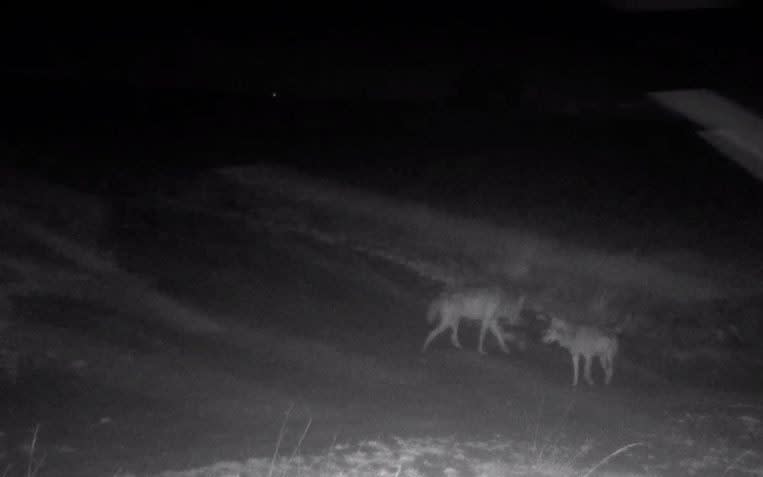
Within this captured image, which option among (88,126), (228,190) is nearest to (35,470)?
(228,190)

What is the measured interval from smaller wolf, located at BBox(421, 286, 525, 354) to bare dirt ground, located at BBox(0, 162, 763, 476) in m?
0.20

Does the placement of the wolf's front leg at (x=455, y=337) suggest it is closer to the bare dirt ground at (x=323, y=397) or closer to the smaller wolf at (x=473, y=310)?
the smaller wolf at (x=473, y=310)

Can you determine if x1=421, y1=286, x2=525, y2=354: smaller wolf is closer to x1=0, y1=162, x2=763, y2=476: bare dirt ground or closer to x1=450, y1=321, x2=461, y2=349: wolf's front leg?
x1=450, y1=321, x2=461, y2=349: wolf's front leg

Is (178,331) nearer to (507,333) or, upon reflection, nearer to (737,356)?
(507,333)

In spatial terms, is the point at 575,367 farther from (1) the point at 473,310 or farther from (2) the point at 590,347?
(1) the point at 473,310

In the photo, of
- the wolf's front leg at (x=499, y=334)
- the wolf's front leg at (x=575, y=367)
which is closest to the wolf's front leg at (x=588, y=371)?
the wolf's front leg at (x=575, y=367)

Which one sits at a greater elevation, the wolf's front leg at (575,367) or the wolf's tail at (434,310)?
the wolf's tail at (434,310)

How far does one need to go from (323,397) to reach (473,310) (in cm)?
275

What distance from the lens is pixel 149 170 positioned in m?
16.7

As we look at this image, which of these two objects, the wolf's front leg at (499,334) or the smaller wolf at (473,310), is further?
the smaller wolf at (473,310)

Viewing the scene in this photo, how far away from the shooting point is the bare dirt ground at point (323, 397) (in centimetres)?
578

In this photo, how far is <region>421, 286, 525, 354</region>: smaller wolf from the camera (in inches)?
336

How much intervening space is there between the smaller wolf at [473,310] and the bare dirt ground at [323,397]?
20 cm

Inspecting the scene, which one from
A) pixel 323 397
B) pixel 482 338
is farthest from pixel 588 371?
pixel 323 397
